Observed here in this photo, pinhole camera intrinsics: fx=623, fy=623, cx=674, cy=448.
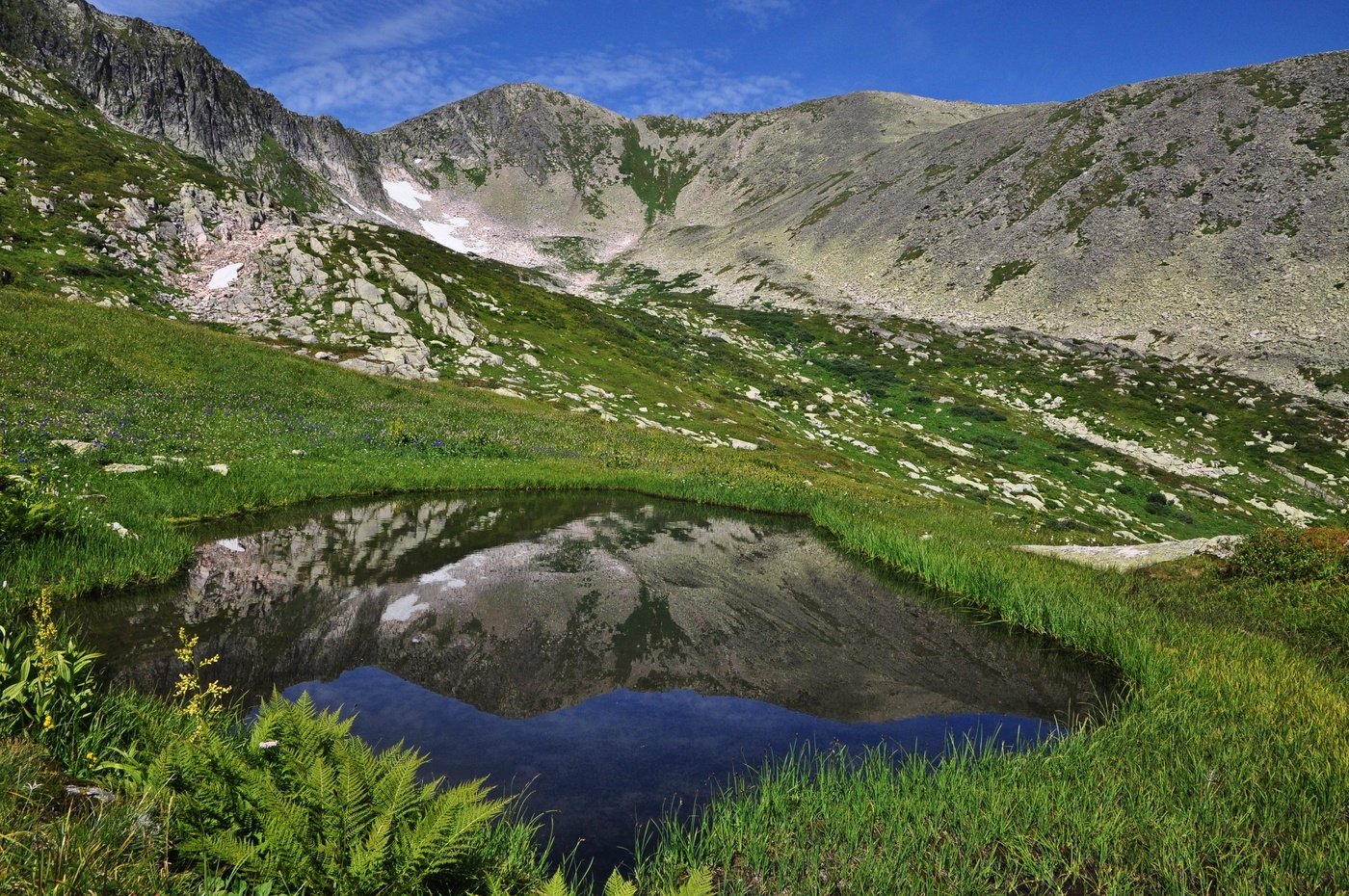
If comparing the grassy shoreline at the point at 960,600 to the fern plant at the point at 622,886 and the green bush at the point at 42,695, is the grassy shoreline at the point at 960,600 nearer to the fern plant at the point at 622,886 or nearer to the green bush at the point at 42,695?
the green bush at the point at 42,695

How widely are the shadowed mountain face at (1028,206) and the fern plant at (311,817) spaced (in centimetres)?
9188

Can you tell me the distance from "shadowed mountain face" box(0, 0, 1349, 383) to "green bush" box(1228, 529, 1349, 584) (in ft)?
238

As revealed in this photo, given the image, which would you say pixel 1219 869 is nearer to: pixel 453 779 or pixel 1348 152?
pixel 453 779

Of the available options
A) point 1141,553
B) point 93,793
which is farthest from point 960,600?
point 93,793

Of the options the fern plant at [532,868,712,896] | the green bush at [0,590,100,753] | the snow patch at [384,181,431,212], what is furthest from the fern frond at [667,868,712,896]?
the snow patch at [384,181,431,212]

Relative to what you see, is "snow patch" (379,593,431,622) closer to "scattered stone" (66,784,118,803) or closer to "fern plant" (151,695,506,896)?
"fern plant" (151,695,506,896)

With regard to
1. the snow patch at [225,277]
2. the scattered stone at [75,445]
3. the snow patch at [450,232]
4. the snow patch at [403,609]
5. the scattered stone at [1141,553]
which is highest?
the snow patch at [450,232]

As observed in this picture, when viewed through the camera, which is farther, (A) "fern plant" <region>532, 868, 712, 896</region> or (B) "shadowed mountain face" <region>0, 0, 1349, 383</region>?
(B) "shadowed mountain face" <region>0, 0, 1349, 383</region>

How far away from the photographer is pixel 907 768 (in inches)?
260

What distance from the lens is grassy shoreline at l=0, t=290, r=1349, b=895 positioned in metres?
5.22

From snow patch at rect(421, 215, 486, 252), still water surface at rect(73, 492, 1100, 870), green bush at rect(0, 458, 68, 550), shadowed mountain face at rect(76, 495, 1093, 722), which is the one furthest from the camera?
snow patch at rect(421, 215, 486, 252)

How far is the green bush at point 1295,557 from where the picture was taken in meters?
13.6

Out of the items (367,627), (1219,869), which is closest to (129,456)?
(367,627)

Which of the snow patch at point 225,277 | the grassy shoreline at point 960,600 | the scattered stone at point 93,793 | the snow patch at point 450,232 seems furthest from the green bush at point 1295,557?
the snow patch at point 450,232
